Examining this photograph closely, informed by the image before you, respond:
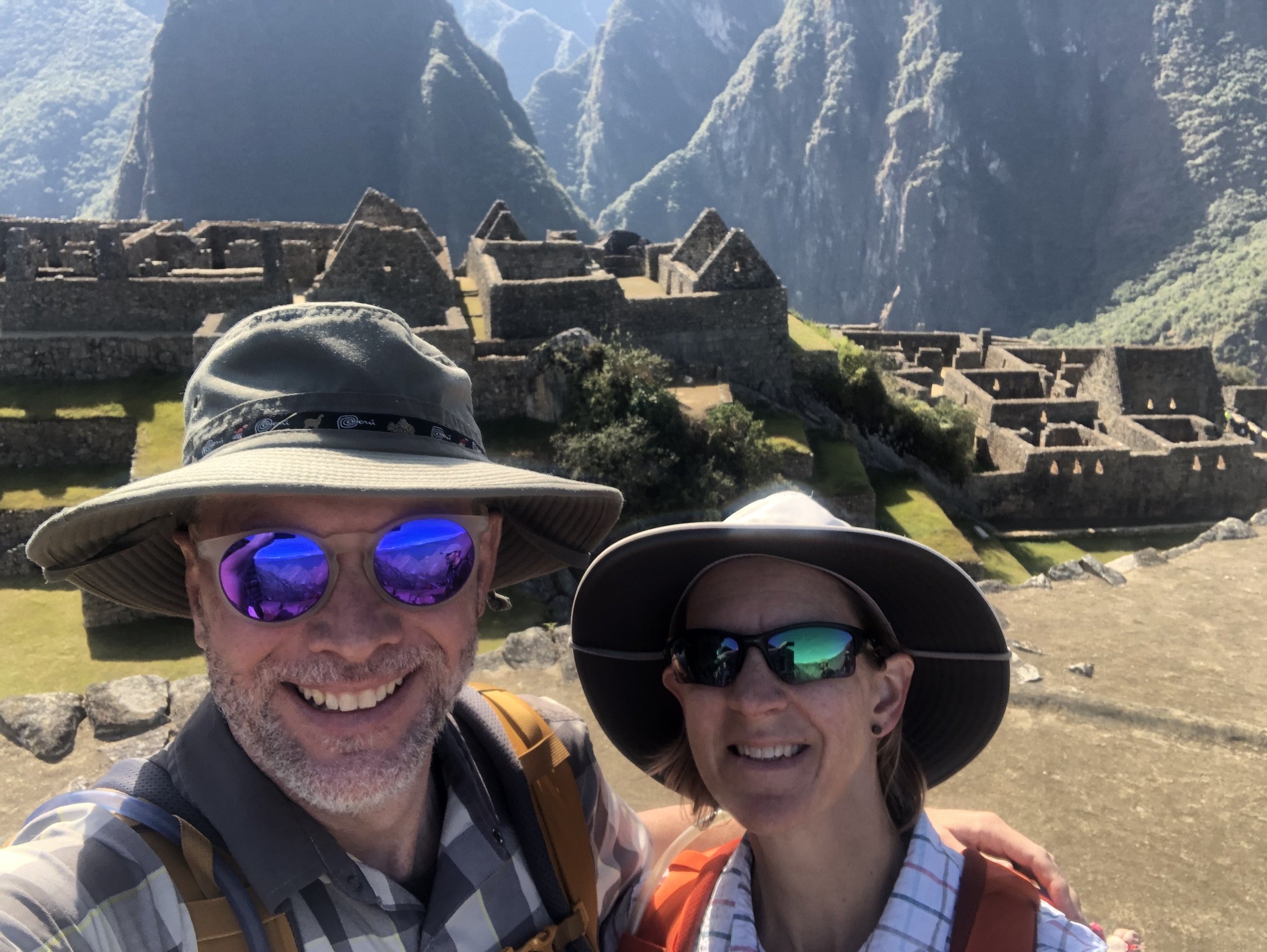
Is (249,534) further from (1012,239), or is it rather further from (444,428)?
(1012,239)

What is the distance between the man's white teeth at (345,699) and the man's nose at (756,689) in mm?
789

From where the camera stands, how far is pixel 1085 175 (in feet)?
371

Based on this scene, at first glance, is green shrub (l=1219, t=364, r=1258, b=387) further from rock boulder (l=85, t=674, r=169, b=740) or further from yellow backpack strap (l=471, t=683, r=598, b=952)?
yellow backpack strap (l=471, t=683, r=598, b=952)

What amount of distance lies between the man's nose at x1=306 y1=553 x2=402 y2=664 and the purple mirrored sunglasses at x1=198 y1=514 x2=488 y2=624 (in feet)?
0.06

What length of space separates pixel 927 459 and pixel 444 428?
18299 millimetres

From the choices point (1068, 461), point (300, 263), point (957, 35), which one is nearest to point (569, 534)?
point (300, 263)

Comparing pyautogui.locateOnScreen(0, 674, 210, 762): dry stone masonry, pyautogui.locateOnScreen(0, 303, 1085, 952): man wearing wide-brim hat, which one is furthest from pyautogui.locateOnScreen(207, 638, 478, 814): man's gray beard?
pyautogui.locateOnScreen(0, 674, 210, 762): dry stone masonry

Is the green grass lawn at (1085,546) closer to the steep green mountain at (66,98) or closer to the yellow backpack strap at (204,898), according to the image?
the yellow backpack strap at (204,898)

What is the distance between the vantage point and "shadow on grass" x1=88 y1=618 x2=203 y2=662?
9969 mm

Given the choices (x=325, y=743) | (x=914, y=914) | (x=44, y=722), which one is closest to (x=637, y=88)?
(x=44, y=722)

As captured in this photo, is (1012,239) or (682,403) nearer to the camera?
(682,403)

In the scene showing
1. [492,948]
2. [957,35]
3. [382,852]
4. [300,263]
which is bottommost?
[492,948]

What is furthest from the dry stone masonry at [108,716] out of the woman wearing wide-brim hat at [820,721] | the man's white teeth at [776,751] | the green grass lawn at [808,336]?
the green grass lawn at [808,336]

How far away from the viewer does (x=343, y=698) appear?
6.37 feet
